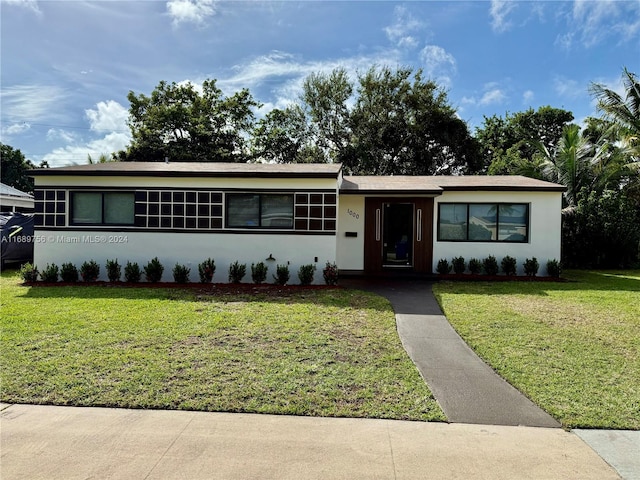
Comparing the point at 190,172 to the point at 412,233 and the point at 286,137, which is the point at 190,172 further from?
the point at 286,137

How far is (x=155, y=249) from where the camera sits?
1091 cm

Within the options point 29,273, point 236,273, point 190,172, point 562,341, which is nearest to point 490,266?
A: point 562,341

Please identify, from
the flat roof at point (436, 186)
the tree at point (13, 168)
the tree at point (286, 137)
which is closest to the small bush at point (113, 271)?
the flat roof at point (436, 186)

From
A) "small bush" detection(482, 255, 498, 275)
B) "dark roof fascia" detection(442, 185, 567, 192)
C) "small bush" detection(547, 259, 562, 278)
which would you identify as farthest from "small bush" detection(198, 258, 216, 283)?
"small bush" detection(547, 259, 562, 278)

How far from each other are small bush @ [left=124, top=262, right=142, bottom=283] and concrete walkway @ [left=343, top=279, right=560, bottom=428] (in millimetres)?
7451

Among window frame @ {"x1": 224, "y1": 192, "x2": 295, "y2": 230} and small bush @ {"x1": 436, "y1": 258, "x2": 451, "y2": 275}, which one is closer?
window frame @ {"x1": 224, "y1": 192, "x2": 295, "y2": 230}

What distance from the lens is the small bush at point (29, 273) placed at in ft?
34.2

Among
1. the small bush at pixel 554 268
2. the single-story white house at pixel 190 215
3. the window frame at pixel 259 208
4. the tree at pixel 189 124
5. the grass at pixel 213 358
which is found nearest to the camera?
the grass at pixel 213 358

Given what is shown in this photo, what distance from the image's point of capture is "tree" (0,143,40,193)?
38906 mm

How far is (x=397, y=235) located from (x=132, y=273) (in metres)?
8.64

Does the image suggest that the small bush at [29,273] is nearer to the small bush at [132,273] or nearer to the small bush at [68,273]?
the small bush at [68,273]

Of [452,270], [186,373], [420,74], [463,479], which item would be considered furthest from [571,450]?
[420,74]

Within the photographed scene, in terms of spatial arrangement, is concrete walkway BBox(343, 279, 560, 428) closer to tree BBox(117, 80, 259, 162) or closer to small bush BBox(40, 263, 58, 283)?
small bush BBox(40, 263, 58, 283)

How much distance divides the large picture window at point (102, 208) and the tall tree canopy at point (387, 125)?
671 inches
